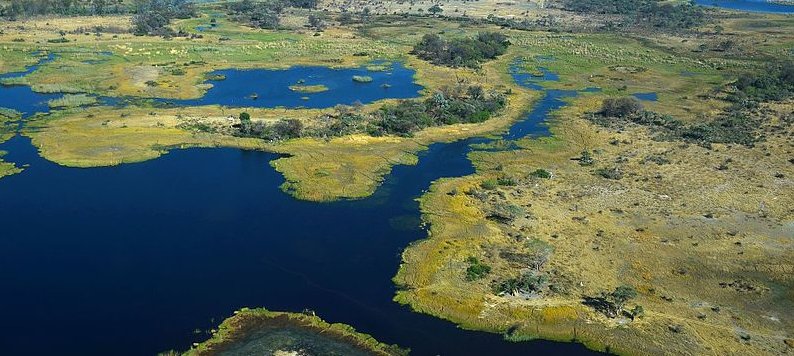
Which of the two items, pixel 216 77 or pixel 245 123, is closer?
pixel 245 123

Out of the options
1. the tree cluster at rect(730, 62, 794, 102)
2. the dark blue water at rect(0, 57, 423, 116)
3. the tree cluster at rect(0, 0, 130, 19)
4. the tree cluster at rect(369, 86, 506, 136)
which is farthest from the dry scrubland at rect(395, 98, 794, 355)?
the tree cluster at rect(0, 0, 130, 19)

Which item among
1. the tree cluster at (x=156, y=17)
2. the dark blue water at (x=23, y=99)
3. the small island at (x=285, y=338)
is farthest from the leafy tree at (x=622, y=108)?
the tree cluster at (x=156, y=17)

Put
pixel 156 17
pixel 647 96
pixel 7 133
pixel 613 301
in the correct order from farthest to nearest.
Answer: pixel 156 17 < pixel 647 96 < pixel 7 133 < pixel 613 301

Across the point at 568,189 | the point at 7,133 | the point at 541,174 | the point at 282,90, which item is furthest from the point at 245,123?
the point at 568,189

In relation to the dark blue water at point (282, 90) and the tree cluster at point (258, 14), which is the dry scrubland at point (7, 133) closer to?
the dark blue water at point (282, 90)

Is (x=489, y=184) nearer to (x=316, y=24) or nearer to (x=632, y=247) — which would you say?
(x=632, y=247)

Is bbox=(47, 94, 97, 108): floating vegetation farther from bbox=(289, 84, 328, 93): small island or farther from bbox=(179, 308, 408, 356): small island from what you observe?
bbox=(179, 308, 408, 356): small island
